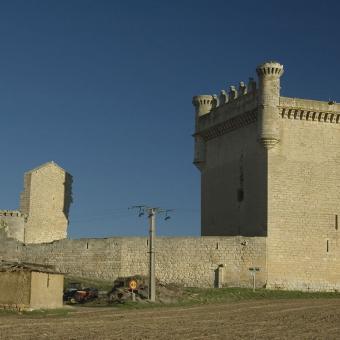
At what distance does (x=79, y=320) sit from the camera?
26.0 metres

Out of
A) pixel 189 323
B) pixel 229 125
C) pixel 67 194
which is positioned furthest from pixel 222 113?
pixel 189 323

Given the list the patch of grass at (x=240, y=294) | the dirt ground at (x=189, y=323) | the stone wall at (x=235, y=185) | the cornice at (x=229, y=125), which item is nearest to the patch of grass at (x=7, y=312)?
the dirt ground at (x=189, y=323)

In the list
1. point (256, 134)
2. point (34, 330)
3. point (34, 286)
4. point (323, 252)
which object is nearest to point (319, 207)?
point (323, 252)

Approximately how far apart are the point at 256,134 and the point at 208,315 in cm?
1441

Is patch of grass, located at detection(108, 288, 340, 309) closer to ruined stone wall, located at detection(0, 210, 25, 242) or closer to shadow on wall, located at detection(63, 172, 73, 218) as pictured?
ruined stone wall, located at detection(0, 210, 25, 242)

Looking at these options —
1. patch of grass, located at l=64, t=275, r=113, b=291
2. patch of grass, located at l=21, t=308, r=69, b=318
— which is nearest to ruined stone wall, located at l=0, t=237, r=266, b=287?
patch of grass, located at l=64, t=275, r=113, b=291

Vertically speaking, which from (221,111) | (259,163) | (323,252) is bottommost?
(323,252)

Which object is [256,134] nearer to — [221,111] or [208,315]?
[221,111]

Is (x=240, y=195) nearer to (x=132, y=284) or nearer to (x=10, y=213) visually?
(x=132, y=284)

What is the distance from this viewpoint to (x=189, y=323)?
25062mm

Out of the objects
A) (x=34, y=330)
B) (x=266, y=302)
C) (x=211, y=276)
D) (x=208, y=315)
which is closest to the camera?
(x=34, y=330)

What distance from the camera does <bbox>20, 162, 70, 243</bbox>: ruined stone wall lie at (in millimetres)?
47125

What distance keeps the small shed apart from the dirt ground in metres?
1.34

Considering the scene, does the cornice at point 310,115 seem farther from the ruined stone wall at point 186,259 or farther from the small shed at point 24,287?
the small shed at point 24,287
